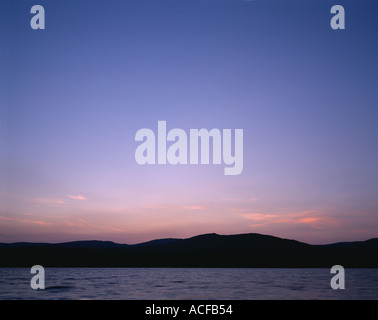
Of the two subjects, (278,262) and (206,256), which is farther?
(206,256)

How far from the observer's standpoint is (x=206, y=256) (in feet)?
520
